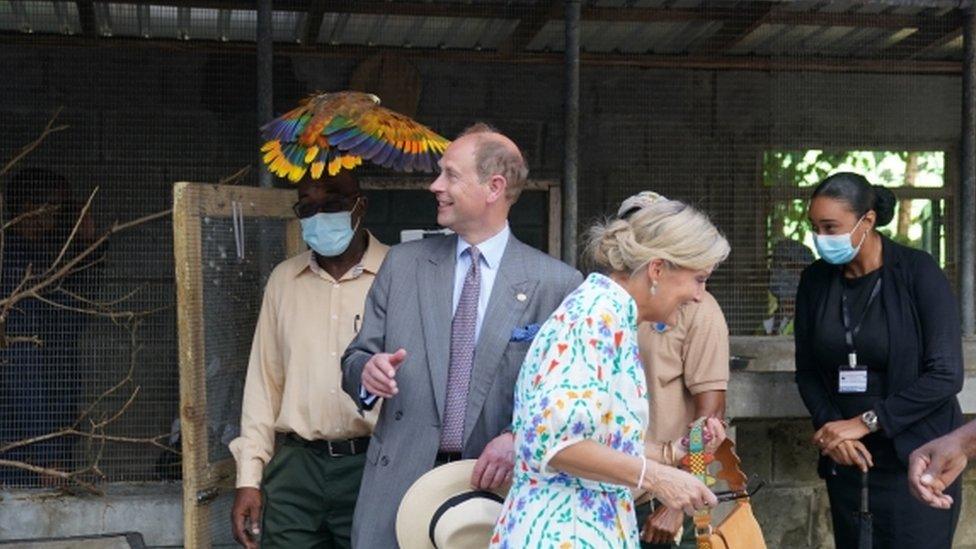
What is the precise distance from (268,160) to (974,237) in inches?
119

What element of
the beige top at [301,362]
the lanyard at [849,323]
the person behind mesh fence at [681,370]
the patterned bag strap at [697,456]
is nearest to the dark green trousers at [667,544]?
the person behind mesh fence at [681,370]

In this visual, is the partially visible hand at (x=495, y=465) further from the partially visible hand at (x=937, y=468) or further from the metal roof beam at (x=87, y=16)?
the metal roof beam at (x=87, y=16)

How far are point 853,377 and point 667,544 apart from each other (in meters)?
0.89

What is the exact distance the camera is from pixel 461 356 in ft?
13.5

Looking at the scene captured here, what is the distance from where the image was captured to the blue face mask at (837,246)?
16.6 ft

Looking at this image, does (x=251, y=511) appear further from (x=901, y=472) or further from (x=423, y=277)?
(x=901, y=472)

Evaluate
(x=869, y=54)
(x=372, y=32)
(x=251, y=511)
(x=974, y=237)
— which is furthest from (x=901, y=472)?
(x=372, y=32)

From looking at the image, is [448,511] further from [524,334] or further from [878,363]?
[878,363]

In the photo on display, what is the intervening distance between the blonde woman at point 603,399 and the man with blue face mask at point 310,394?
3.77ft

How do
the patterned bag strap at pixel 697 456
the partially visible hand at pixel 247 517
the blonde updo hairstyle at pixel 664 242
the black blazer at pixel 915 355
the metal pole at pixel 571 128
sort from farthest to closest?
the metal pole at pixel 571 128
the black blazer at pixel 915 355
the partially visible hand at pixel 247 517
the patterned bag strap at pixel 697 456
the blonde updo hairstyle at pixel 664 242

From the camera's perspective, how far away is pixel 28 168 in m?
6.83

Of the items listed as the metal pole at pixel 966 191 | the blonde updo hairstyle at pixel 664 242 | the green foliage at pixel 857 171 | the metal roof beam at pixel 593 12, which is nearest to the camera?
the blonde updo hairstyle at pixel 664 242

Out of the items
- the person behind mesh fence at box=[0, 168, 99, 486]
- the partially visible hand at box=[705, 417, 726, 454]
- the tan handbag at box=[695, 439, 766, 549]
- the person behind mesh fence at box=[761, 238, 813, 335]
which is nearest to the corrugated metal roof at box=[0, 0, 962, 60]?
the person behind mesh fence at box=[761, 238, 813, 335]

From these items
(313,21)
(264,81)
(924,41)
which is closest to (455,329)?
(264,81)
